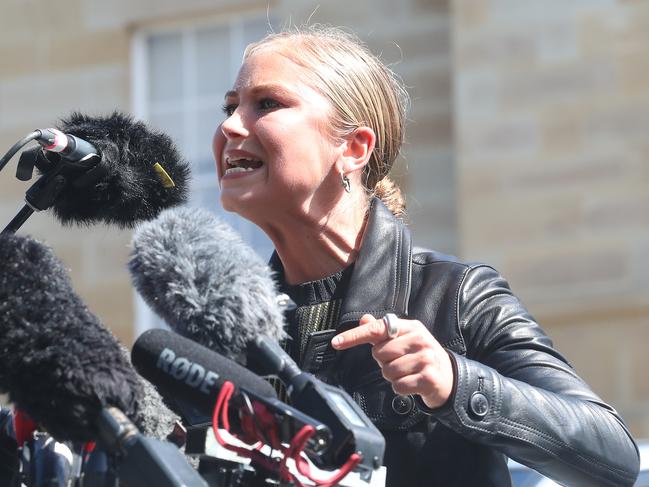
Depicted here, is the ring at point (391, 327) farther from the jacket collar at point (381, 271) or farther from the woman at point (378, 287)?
the jacket collar at point (381, 271)

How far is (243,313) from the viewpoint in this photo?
268 centimetres

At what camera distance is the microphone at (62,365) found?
2.57 meters

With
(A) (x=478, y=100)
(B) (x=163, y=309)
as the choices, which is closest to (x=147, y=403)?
(B) (x=163, y=309)

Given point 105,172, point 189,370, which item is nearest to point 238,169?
point 105,172

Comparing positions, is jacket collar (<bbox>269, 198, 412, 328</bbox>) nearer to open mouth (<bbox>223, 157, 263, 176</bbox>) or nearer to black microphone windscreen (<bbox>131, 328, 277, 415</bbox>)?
open mouth (<bbox>223, 157, 263, 176</bbox>)

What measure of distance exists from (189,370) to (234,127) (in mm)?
1046

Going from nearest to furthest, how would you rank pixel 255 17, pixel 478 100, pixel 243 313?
pixel 243 313 < pixel 478 100 < pixel 255 17

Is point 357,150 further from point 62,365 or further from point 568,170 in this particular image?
point 568,170

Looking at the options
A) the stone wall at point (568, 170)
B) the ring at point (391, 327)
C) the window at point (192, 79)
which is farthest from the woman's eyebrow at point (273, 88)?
the window at point (192, 79)

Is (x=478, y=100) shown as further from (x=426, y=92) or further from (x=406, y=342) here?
(x=406, y=342)

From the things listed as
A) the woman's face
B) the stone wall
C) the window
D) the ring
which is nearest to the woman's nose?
the woman's face

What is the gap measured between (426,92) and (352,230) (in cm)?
641

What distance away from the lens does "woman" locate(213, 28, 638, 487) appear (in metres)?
3.06

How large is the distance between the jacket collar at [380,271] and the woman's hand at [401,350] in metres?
0.66
